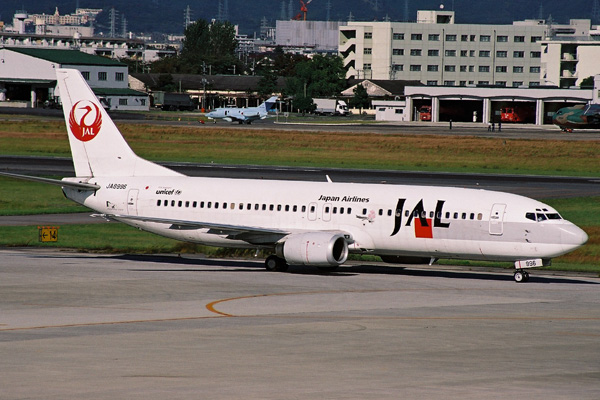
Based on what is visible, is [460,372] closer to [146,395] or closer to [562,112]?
[146,395]

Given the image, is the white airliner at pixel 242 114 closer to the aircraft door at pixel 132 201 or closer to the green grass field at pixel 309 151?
the green grass field at pixel 309 151

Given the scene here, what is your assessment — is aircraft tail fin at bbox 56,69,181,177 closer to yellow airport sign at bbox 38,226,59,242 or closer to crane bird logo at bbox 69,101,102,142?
crane bird logo at bbox 69,101,102,142

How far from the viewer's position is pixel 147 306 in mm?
37031

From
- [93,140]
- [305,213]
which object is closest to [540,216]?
[305,213]

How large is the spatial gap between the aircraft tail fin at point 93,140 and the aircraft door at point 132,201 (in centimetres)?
174

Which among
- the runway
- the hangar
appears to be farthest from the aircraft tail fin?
the hangar

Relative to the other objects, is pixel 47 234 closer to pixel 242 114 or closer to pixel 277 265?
pixel 277 265

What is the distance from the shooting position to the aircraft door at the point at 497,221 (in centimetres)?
4419

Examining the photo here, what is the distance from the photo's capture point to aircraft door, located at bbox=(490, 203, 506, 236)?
44.2m

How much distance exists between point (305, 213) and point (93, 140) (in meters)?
13.2

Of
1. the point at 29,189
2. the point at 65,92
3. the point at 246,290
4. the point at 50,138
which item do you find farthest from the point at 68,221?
the point at 50,138

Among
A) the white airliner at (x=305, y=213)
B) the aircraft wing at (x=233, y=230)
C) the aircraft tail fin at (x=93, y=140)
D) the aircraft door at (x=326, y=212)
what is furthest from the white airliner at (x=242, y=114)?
the aircraft door at (x=326, y=212)

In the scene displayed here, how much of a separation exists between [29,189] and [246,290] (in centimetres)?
4806

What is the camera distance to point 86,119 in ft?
175
